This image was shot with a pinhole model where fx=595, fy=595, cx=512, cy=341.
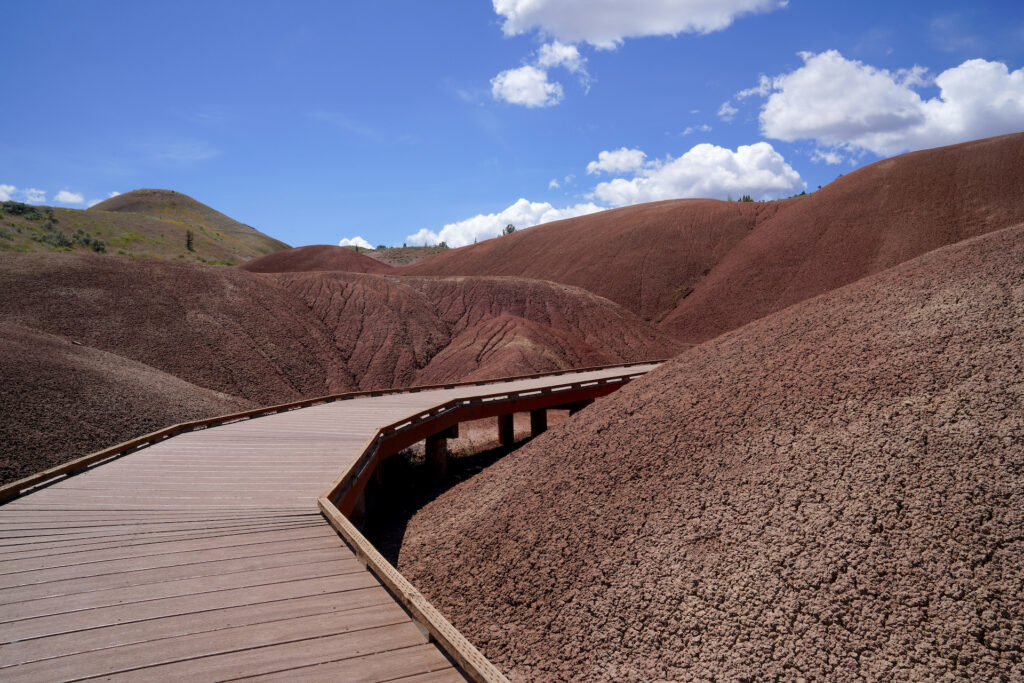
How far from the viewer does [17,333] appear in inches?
646

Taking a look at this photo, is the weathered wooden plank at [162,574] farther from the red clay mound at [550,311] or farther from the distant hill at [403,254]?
the distant hill at [403,254]

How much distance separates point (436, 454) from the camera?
15.7 meters

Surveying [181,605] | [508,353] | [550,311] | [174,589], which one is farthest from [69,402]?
[550,311]

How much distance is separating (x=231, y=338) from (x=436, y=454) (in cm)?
1623

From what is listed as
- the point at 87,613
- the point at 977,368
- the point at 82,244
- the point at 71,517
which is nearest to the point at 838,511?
the point at 977,368

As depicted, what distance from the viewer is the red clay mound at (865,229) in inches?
1848

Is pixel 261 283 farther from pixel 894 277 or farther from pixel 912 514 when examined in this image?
pixel 912 514

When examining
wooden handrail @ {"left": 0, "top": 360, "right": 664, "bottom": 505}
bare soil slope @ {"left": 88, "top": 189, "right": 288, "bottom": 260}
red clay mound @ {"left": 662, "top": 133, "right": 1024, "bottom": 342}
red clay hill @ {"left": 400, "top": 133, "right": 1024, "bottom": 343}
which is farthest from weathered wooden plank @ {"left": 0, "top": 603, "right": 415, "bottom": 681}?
bare soil slope @ {"left": 88, "top": 189, "right": 288, "bottom": 260}

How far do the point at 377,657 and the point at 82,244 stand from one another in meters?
54.6

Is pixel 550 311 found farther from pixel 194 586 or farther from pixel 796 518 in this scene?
pixel 194 586

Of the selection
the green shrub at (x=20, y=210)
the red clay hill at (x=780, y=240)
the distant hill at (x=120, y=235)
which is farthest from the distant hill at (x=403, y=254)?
the green shrub at (x=20, y=210)

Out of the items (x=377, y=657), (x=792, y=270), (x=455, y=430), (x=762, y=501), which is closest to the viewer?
(x=377, y=657)

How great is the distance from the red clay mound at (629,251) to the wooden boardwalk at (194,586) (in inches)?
1975

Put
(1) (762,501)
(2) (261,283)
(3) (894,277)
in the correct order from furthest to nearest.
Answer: (2) (261,283), (3) (894,277), (1) (762,501)
